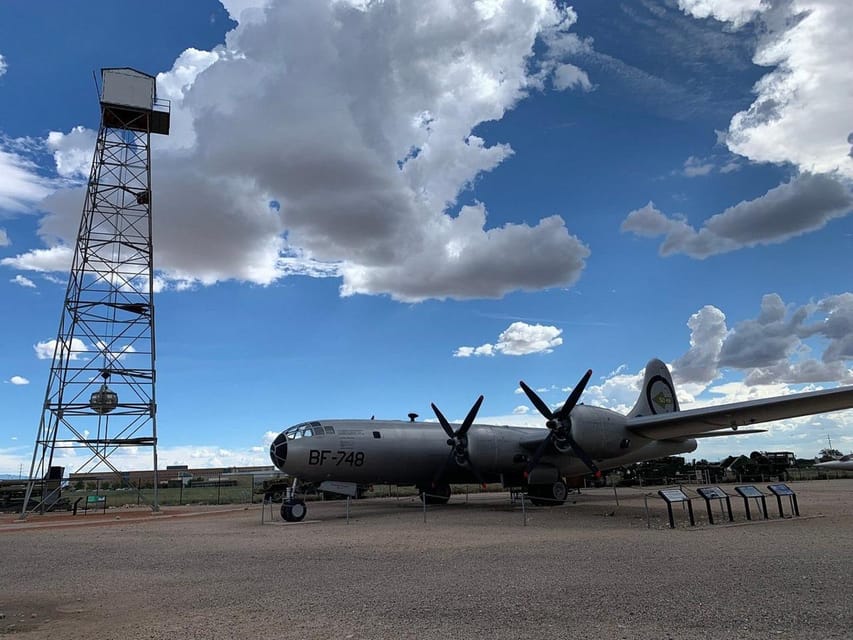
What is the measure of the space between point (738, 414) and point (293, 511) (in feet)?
51.3

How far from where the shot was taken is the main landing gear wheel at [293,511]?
801 inches

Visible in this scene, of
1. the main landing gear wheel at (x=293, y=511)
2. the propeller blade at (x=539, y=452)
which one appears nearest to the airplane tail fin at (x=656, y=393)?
the propeller blade at (x=539, y=452)

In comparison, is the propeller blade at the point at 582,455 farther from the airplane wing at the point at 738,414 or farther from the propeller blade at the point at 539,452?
the airplane wing at the point at 738,414

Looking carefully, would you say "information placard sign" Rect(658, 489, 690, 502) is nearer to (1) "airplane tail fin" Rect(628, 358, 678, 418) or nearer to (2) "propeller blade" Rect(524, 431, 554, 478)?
(2) "propeller blade" Rect(524, 431, 554, 478)

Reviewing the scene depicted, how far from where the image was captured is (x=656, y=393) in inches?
1129

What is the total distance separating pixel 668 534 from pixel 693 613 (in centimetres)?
A: 837

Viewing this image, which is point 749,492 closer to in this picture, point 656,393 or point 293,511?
point 656,393

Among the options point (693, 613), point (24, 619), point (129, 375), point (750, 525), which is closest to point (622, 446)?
point (750, 525)

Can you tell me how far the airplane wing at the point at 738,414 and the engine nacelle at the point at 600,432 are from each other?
1.66ft

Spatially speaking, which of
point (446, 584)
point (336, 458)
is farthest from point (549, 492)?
point (446, 584)

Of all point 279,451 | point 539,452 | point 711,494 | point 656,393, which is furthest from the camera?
point 656,393

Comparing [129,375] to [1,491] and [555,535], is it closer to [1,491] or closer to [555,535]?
[1,491]

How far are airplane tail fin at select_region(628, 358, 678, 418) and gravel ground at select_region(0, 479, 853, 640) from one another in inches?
467

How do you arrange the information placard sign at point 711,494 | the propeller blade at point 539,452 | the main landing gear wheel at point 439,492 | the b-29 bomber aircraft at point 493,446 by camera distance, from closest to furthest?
the information placard sign at point 711,494 < the b-29 bomber aircraft at point 493,446 < the propeller blade at point 539,452 < the main landing gear wheel at point 439,492
